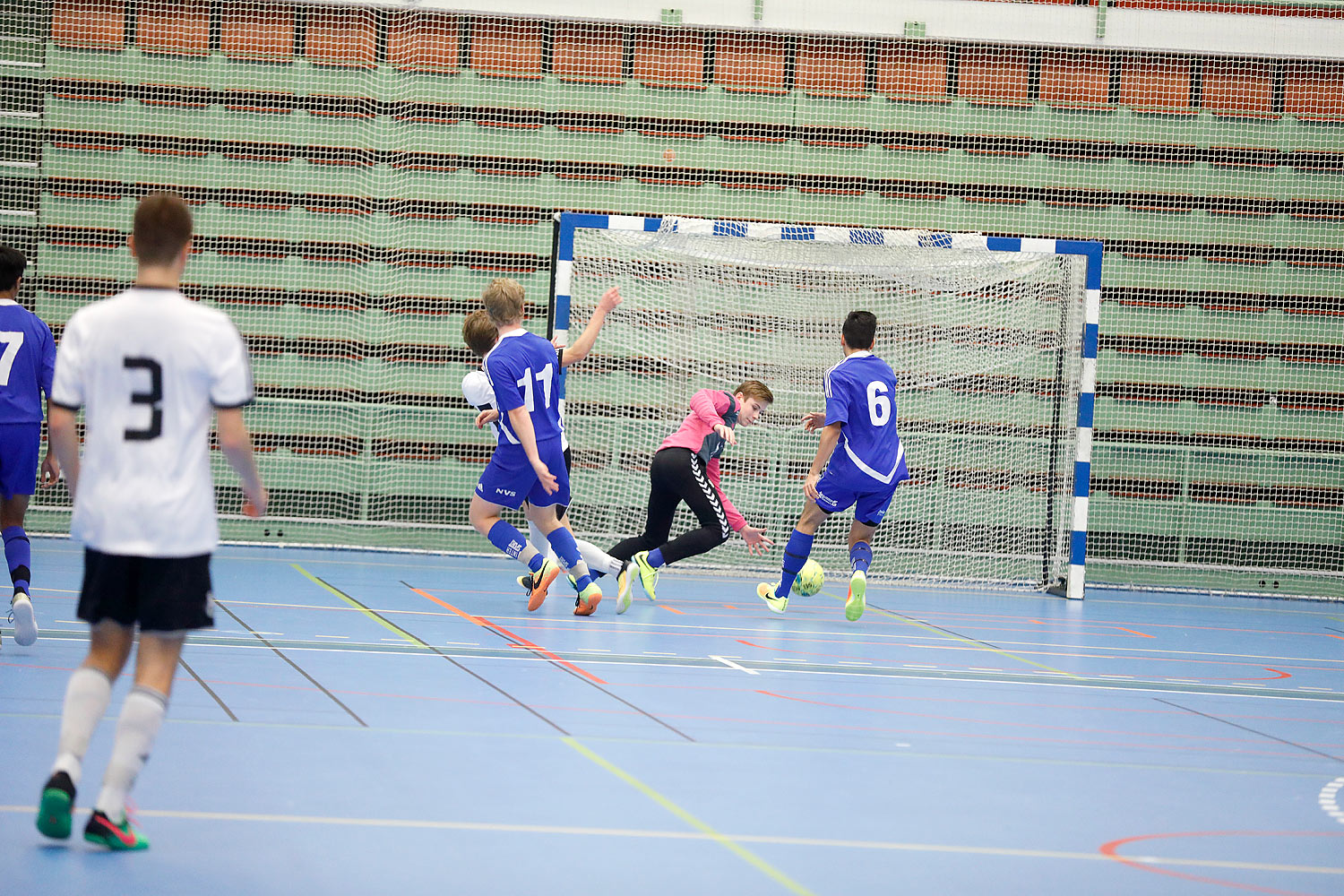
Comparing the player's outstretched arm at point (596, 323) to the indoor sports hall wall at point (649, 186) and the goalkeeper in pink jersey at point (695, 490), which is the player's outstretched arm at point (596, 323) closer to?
the goalkeeper in pink jersey at point (695, 490)

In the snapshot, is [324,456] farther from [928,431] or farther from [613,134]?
[928,431]

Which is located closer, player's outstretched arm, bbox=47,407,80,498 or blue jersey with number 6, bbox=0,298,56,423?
player's outstretched arm, bbox=47,407,80,498

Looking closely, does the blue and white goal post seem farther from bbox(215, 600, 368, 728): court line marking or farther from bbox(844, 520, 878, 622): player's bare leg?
bbox(215, 600, 368, 728): court line marking

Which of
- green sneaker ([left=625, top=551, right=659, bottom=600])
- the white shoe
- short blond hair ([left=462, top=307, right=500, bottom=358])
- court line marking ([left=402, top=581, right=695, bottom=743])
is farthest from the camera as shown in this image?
green sneaker ([left=625, top=551, right=659, bottom=600])

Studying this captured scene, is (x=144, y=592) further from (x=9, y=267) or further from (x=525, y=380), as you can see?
(x=525, y=380)

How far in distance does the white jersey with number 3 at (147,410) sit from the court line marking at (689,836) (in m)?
0.64

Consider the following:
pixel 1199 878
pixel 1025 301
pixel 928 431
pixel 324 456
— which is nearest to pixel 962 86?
pixel 1025 301

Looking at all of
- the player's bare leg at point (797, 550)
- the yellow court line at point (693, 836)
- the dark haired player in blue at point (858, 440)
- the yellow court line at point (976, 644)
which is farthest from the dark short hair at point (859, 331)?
the yellow court line at point (693, 836)

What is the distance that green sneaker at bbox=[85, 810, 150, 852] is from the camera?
249cm

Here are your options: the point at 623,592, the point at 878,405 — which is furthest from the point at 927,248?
the point at 623,592

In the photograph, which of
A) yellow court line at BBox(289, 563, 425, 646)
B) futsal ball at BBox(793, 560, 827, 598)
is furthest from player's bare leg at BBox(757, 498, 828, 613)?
yellow court line at BBox(289, 563, 425, 646)

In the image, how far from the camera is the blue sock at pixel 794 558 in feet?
23.7

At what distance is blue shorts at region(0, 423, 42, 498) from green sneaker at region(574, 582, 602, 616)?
8.54 ft

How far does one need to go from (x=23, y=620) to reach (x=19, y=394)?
856mm
